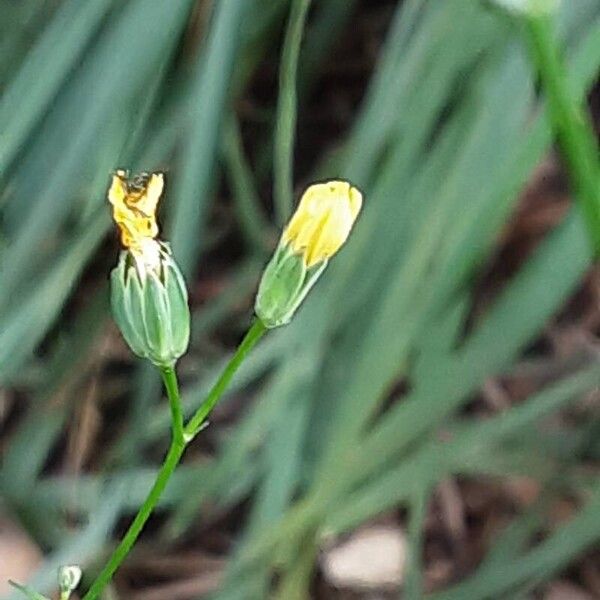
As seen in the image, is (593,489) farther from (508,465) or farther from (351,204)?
(351,204)

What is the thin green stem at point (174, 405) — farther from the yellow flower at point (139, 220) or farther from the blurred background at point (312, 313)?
the blurred background at point (312, 313)

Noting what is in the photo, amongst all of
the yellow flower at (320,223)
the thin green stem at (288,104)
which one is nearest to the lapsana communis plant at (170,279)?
the yellow flower at (320,223)

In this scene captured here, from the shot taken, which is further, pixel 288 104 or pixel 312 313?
pixel 312 313

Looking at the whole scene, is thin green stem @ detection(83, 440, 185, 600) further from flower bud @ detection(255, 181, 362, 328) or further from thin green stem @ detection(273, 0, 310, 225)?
thin green stem @ detection(273, 0, 310, 225)

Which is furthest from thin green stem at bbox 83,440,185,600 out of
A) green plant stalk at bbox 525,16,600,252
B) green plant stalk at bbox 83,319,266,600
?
green plant stalk at bbox 525,16,600,252

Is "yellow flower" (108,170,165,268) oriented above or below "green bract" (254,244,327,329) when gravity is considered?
above

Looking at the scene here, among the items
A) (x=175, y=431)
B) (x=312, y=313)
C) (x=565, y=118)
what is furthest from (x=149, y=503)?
(x=312, y=313)

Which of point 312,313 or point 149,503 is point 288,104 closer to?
point 312,313
